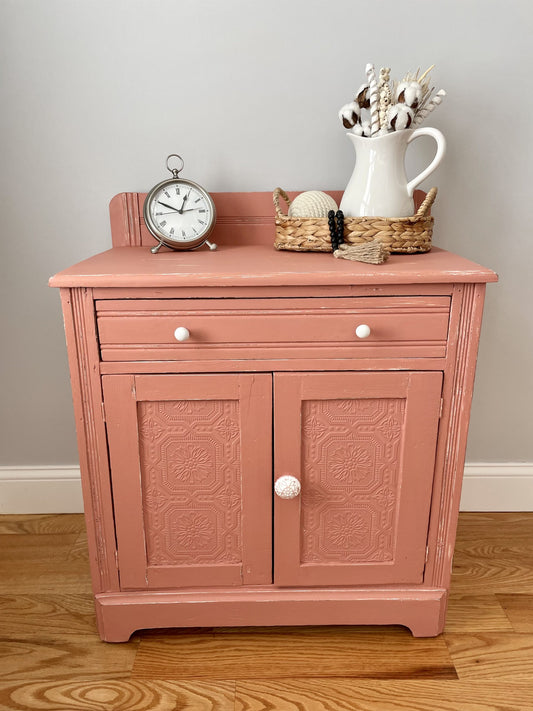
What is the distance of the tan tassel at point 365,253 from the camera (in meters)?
1.07

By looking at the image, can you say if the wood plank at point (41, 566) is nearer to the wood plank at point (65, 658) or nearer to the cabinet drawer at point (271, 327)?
the wood plank at point (65, 658)

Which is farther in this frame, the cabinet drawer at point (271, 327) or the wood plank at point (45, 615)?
the wood plank at point (45, 615)

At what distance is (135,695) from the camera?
114 centimetres

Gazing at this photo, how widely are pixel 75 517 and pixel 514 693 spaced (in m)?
1.28

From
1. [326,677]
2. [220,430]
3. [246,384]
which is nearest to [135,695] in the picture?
[326,677]

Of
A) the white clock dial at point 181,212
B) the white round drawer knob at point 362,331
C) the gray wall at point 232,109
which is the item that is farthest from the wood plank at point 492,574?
the white clock dial at point 181,212

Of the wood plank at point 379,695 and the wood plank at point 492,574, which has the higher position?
the wood plank at point 379,695

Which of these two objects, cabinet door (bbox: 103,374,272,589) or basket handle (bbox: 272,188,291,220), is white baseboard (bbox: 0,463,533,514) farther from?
basket handle (bbox: 272,188,291,220)

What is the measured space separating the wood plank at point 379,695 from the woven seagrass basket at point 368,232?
0.93 metres

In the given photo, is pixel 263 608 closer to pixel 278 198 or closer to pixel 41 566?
pixel 41 566

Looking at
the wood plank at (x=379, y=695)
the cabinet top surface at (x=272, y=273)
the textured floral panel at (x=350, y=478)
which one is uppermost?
the cabinet top surface at (x=272, y=273)

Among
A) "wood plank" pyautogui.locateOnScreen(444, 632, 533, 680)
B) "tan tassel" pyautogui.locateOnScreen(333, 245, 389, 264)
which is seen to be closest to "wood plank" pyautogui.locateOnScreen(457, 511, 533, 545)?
"wood plank" pyautogui.locateOnScreen(444, 632, 533, 680)

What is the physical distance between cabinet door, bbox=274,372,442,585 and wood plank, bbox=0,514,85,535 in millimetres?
772

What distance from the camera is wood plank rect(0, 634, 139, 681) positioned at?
1.19m
